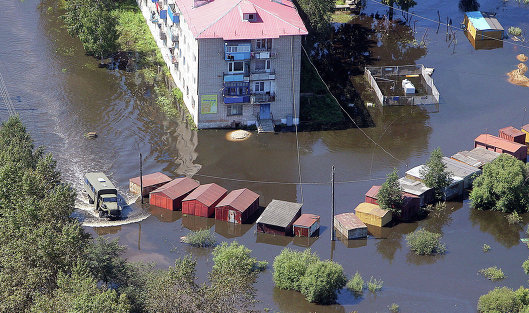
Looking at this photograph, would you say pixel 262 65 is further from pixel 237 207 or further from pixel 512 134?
pixel 512 134

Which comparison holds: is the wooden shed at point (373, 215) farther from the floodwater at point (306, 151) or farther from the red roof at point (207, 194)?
the red roof at point (207, 194)

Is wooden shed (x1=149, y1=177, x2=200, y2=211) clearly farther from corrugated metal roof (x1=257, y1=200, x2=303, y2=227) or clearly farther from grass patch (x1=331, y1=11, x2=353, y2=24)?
grass patch (x1=331, y1=11, x2=353, y2=24)

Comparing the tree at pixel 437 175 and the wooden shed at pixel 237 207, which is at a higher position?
the tree at pixel 437 175

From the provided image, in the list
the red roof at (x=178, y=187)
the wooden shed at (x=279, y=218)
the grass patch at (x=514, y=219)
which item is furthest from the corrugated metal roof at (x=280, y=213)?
the grass patch at (x=514, y=219)

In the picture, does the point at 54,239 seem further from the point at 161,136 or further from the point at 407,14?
the point at 407,14

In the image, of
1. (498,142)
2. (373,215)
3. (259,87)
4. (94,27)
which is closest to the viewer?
(373,215)

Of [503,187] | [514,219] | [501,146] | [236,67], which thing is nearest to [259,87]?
[236,67]

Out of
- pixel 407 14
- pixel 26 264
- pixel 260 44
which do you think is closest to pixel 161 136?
pixel 260 44

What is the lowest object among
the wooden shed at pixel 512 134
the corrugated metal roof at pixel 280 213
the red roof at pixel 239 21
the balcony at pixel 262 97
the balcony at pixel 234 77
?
the corrugated metal roof at pixel 280 213
